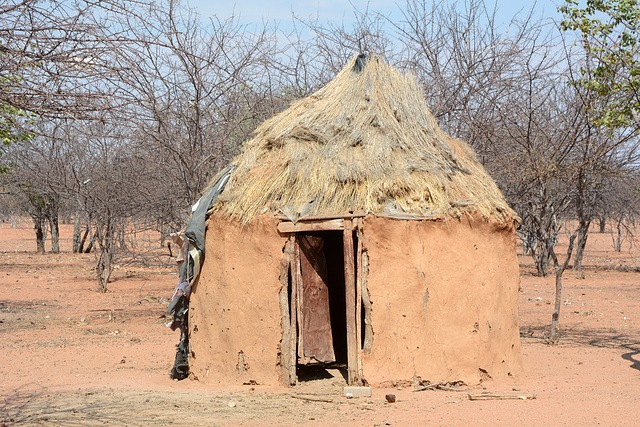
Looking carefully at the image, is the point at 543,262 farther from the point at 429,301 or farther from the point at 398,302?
the point at 398,302

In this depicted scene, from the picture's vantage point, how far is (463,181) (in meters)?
7.77

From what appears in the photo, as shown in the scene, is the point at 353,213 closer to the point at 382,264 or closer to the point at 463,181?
the point at 382,264

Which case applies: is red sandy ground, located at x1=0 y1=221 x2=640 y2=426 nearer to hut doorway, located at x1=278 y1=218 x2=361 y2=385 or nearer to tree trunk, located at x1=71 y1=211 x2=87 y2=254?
hut doorway, located at x1=278 y1=218 x2=361 y2=385

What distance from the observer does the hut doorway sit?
23.1 feet

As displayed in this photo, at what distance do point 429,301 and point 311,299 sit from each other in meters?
1.50

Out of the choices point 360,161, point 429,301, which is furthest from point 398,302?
point 360,161

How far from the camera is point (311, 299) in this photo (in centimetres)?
771

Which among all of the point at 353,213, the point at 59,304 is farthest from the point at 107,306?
the point at 353,213

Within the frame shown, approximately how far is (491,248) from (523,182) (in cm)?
436

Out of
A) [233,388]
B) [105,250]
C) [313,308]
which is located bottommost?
[233,388]

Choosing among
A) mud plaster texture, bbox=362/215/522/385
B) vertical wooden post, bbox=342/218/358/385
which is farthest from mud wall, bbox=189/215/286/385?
mud plaster texture, bbox=362/215/522/385

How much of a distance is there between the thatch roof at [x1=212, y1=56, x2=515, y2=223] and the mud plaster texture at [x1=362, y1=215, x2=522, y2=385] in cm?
27

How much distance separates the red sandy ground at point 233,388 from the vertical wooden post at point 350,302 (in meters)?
0.35

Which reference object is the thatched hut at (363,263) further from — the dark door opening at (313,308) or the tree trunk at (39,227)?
the tree trunk at (39,227)
